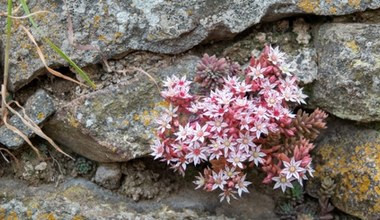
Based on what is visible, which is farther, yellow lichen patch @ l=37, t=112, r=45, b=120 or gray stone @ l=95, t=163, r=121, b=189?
gray stone @ l=95, t=163, r=121, b=189

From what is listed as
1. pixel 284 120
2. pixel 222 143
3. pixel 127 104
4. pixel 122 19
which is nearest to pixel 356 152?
pixel 284 120

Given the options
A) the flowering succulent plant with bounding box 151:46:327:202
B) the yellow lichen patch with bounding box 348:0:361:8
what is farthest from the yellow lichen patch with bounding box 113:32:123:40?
the yellow lichen patch with bounding box 348:0:361:8

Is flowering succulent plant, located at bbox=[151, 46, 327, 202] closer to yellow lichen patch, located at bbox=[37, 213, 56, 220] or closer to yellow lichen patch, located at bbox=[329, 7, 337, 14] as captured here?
yellow lichen patch, located at bbox=[329, 7, 337, 14]

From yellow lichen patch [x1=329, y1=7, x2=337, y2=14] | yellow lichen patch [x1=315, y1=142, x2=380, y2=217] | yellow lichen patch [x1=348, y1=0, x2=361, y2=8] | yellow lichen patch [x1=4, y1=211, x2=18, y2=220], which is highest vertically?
yellow lichen patch [x1=348, y1=0, x2=361, y2=8]

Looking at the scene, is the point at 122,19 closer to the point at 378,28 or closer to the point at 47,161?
the point at 47,161

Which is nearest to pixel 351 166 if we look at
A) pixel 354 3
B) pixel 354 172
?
pixel 354 172

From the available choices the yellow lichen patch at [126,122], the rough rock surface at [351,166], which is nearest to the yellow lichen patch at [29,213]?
the yellow lichen patch at [126,122]

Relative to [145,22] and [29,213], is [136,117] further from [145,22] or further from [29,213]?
[29,213]
